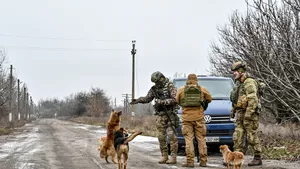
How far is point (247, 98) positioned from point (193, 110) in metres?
1.08

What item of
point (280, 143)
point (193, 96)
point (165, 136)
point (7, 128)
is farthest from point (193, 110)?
point (7, 128)

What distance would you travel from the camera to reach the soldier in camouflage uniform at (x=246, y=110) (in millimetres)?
7734

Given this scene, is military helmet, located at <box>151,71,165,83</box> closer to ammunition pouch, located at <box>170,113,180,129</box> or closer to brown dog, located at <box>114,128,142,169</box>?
ammunition pouch, located at <box>170,113,180,129</box>

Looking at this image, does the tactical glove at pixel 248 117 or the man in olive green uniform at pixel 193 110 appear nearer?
the tactical glove at pixel 248 117

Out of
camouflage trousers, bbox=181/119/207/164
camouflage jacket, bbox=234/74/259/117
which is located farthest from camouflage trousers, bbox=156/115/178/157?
camouflage jacket, bbox=234/74/259/117

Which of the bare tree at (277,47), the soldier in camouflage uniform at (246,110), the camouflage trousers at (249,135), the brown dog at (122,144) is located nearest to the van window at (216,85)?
the bare tree at (277,47)

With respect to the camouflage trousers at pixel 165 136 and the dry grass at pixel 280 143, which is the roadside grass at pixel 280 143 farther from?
the camouflage trousers at pixel 165 136

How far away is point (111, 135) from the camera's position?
7.93 m

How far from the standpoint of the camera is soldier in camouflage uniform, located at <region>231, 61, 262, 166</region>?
773cm

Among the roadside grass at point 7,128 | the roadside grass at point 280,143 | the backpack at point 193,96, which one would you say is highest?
the backpack at point 193,96

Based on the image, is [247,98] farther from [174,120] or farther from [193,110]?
[174,120]

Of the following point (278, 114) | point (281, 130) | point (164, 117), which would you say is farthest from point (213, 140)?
point (278, 114)

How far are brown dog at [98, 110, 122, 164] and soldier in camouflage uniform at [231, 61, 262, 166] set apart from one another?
2.33m

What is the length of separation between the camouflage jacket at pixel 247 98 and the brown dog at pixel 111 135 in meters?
2.34
